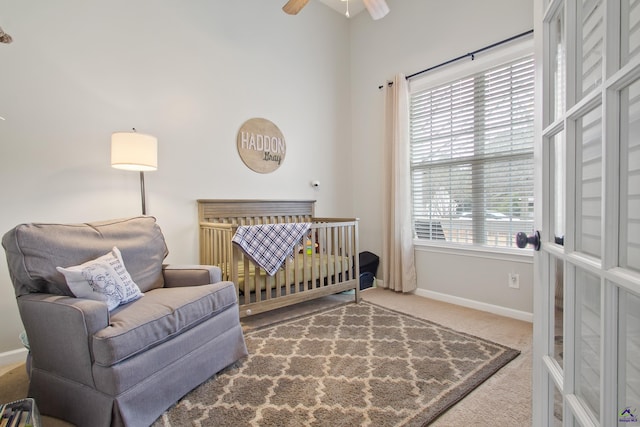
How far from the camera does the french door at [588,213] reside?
493 mm

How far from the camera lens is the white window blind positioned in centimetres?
260

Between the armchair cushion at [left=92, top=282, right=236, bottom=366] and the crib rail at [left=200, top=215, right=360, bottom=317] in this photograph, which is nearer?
the armchair cushion at [left=92, top=282, right=236, bottom=366]

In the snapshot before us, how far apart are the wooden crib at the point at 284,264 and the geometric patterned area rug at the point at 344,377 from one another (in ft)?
0.89

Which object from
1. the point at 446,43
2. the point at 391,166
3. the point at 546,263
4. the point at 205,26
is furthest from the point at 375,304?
the point at 205,26

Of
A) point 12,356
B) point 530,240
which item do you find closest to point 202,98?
point 12,356

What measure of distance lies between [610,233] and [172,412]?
1.73m

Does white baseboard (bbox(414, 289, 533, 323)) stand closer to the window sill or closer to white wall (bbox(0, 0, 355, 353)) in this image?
the window sill

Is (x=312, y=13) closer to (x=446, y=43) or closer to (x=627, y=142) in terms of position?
(x=446, y=43)

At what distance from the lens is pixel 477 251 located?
2883 mm

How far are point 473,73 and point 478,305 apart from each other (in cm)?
211

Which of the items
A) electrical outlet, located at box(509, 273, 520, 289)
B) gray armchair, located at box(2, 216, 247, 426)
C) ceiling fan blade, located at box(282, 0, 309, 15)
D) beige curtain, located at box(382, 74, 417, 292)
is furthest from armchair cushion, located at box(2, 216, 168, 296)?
electrical outlet, located at box(509, 273, 520, 289)

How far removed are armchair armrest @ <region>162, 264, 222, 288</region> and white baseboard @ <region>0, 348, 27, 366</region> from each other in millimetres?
1033

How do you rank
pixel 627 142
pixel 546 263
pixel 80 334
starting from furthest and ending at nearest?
pixel 80 334 < pixel 546 263 < pixel 627 142

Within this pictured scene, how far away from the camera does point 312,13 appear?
141 inches
